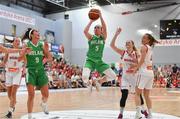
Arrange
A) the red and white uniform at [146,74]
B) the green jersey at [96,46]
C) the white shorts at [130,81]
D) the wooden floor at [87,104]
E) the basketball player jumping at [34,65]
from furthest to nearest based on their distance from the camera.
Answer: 1. the wooden floor at [87,104]
2. the green jersey at [96,46]
3. the white shorts at [130,81]
4. the red and white uniform at [146,74]
5. the basketball player jumping at [34,65]

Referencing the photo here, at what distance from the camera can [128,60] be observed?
736cm

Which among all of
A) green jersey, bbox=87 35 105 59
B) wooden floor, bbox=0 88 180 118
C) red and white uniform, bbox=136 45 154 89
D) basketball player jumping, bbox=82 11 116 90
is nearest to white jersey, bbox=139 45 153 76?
red and white uniform, bbox=136 45 154 89

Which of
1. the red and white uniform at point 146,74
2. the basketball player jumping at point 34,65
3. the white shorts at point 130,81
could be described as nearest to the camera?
the basketball player jumping at point 34,65

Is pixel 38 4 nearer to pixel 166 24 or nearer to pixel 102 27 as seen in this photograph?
pixel 166 24

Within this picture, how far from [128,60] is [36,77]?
6.70 feet

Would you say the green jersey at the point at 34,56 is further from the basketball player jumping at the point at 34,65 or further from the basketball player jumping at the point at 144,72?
the basketball player jumping at the point at 144,72

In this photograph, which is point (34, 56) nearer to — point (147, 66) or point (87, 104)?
point (147, 66)

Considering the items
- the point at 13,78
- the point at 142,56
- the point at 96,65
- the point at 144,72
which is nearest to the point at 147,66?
the point at 144,72

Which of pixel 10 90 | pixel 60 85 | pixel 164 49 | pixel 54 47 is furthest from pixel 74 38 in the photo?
pixel 10 90

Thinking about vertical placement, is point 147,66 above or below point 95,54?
below

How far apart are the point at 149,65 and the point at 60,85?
1526cm

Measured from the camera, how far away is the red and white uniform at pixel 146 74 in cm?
683

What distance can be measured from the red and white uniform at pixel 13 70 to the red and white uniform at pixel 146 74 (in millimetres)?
2796

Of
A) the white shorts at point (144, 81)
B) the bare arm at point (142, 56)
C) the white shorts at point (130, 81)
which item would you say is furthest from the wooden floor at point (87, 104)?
the bare arm at point (142, 56)
